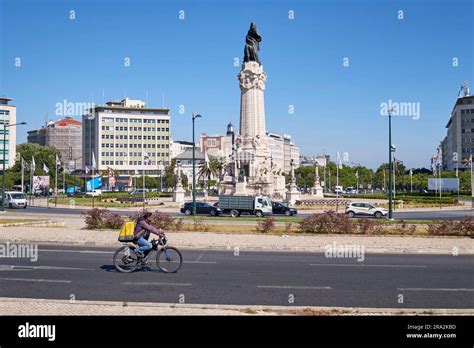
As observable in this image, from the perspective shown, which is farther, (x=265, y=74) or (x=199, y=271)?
(x=265, y=74)

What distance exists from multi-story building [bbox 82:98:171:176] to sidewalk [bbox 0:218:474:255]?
11229 centimetres

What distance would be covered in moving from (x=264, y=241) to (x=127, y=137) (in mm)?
121568

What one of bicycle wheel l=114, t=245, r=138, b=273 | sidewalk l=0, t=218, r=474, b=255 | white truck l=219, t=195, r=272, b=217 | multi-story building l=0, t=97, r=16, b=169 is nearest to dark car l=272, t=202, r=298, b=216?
white truck l=219, t=195, r=272, b=217

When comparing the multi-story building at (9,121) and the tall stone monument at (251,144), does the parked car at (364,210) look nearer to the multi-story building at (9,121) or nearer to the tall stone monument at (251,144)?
the tall stone monument at (251,144)

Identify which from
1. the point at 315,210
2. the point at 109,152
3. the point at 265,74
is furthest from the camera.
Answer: the point at 109,152

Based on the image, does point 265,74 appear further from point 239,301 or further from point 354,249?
point 239,301

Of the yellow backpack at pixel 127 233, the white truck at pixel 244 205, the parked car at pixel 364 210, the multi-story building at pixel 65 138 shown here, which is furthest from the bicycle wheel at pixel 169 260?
the multi-story building at pixel 65 138

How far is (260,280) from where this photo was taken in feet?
42.5

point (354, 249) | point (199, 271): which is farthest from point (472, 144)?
point (199, 271)

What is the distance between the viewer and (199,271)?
1425 centimetres

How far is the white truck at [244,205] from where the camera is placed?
39.8 m

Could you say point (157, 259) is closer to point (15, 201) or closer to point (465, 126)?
point (15, 201)

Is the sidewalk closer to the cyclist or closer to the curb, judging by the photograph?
the cyclist
